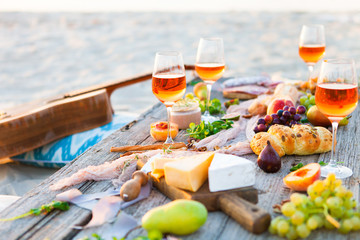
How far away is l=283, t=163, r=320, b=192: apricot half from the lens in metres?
1.40

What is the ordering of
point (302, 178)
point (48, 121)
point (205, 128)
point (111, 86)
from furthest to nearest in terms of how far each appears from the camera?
point (111, 86) → point (48, 121) → point (205, 128) → point (302, 178)

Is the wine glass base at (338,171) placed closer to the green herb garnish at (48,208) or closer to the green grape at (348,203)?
the green grape at (348,203)

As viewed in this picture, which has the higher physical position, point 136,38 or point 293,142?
point 293,142

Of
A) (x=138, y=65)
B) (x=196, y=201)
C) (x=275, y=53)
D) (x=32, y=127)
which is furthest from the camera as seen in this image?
(x=275, y=53)

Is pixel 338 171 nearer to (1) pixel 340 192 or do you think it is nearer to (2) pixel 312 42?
(1) pixel 340 192

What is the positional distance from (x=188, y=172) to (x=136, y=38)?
13.4 meters

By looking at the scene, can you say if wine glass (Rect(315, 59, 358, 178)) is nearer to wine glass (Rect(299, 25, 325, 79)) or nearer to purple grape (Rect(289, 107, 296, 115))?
purple grape (Rect(289, 107, 296, 115))

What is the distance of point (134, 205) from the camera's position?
4.49 ft

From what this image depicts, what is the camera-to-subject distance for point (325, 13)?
52.9 feet

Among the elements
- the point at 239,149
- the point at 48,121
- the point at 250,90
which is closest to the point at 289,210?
the point at 239,149

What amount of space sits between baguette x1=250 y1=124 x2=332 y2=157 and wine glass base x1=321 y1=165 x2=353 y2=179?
196mm

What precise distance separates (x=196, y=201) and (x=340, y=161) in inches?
31.6

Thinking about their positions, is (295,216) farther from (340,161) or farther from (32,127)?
(32,127)

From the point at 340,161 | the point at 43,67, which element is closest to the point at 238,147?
the point at 340,161
